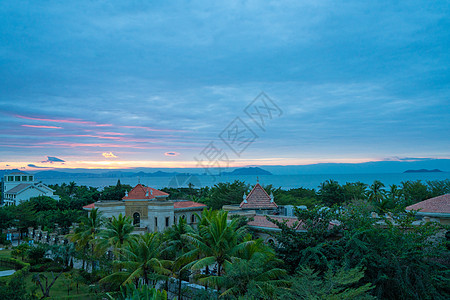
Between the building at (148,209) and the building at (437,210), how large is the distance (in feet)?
75.6

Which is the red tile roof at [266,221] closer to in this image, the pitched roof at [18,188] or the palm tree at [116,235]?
the palm tree at [116,235]

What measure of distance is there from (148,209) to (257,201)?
42.1 feet

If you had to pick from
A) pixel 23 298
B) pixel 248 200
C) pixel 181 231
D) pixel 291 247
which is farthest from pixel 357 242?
pixel 23 298

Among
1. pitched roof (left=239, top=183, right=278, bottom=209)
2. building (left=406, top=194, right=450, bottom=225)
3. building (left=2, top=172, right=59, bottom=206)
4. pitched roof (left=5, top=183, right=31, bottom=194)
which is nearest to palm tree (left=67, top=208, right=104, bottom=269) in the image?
pitched roof (left=239, top=183, right=278, bottom=209)

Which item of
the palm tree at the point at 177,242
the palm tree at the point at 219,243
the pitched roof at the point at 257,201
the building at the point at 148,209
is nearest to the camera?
the palm tree at the point at 219,243

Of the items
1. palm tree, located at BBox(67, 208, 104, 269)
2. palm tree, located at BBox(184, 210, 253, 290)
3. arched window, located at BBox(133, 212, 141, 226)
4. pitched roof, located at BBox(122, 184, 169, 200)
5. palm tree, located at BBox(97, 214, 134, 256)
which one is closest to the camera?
palm tree, located at BBox(184, 210, 253, 290)

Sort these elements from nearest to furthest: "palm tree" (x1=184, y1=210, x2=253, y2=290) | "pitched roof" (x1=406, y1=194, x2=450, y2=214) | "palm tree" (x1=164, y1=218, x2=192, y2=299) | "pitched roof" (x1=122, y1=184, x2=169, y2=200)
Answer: "palm tree" (x1=184, y1=210, x2=253, y2=290) < "pitched roof" (x1=406, y1=194, x2=450, y2=214) < "palm tree" (x1=164, y1=218, x2=192, y2=299) < "pitched roof" (x1=122, y1=184, x2=169, y2=200)

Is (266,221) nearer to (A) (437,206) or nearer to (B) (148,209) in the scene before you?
(A) (437,206)

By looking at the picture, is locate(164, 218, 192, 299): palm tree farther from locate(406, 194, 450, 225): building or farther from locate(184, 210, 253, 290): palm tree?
locate(406, 194, 450, 225): building

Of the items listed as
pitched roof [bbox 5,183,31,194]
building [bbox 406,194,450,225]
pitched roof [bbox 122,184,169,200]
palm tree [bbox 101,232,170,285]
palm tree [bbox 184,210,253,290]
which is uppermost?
pitched roof [bbox 5,183,31,194]

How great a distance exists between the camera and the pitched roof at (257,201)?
31.5 meters

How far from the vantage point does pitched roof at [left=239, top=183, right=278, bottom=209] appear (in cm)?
3150

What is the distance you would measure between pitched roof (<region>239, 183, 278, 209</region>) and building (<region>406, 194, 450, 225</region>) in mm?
13141

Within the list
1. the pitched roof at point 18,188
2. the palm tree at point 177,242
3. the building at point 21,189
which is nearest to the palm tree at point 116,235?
the palm tree at point 177,242
